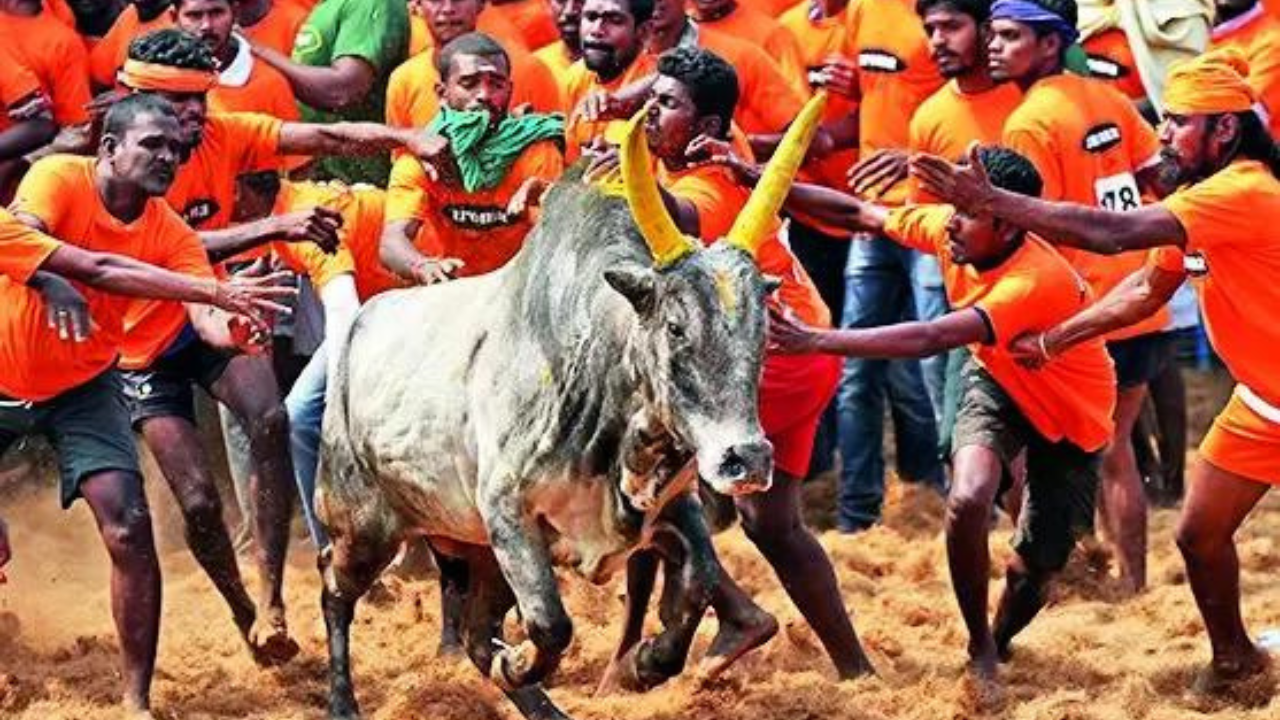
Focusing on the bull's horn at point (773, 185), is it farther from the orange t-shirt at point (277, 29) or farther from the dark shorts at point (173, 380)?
the orange t-shirt at point (277, 29)

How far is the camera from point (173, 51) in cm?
1190

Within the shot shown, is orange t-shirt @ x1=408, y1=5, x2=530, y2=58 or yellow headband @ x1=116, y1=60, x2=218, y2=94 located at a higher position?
yellow headband @ x1=116, y1=60, x2=218, y2=94

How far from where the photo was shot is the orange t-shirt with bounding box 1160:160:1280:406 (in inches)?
412

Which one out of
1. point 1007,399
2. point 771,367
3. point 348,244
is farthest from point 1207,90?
point 348,244

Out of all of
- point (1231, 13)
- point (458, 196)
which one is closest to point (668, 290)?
point (458, 196)

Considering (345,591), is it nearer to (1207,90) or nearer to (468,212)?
(468,212)

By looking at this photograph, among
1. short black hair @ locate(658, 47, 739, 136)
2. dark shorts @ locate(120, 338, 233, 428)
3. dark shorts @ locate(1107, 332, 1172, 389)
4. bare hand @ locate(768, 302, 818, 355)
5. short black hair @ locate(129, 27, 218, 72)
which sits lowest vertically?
dark shorts @ locate(1107, 332, 1172, 389)

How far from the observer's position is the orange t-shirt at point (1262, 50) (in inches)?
525

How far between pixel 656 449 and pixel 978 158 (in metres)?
1.45

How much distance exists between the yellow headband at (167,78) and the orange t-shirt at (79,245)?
659 millimetres

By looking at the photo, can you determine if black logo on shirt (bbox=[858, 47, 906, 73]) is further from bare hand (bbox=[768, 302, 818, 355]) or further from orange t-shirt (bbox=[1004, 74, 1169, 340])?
bare hand (bbox=[768, 302, 818, 355])

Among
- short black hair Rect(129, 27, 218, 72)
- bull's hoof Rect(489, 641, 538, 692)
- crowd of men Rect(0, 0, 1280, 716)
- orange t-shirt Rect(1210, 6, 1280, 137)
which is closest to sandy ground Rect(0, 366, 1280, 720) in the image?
crowd of men Rect(0, 0, 1280, 716)

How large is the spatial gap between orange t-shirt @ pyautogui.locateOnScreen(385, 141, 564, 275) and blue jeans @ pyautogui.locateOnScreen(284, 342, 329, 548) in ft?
2.31

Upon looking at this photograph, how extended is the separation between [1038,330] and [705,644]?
1.84 m
